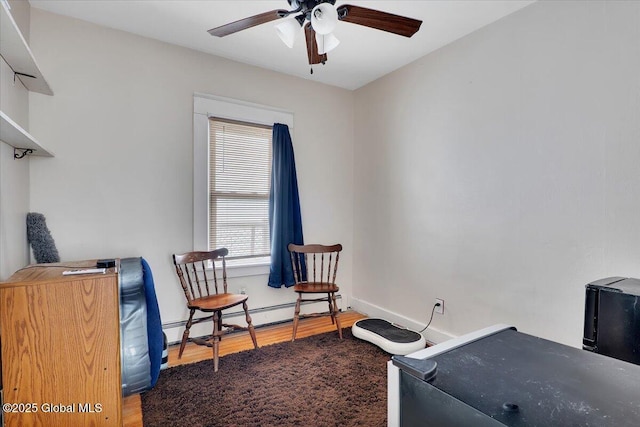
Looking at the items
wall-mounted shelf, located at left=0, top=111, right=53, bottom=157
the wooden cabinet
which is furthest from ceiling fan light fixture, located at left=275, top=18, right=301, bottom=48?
the wooden cabinet

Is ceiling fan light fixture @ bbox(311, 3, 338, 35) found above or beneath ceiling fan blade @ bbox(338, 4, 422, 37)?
beneath

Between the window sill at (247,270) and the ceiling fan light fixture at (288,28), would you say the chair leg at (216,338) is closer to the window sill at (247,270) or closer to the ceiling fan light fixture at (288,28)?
the window sill at (247,270)

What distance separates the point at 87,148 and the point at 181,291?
1.33 m

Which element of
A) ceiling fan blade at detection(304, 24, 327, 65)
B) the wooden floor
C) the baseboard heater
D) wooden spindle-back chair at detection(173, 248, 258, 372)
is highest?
ceiling fan blade at detection(304, 24, 327, 65)

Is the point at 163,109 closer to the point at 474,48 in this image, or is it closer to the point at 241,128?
the point at 241,128

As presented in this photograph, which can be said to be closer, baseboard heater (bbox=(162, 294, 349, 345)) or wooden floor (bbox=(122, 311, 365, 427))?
wooden floor (bbox=(122, 311, 365, 427))

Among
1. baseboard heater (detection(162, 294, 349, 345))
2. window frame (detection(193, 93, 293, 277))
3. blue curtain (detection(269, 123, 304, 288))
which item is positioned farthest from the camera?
blue curtain (detection(269, 123, 304, 288))

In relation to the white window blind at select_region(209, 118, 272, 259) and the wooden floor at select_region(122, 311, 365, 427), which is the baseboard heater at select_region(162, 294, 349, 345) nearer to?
the wooden floor at select_region(122, 311, 365, 427)

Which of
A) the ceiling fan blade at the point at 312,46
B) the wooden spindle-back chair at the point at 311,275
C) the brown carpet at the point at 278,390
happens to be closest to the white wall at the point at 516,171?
the wooden spindle-back chair at the point at 311,275

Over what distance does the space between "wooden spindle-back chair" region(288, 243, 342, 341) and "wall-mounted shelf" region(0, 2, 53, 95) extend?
83.7 inches

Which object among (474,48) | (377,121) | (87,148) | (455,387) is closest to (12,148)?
(87,148)

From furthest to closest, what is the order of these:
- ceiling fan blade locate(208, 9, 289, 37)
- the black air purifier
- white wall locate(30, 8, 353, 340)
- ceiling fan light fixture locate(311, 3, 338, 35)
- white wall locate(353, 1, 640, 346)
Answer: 1. white wall locate(30, 8, 353, 340)
2. white wall locate(353, 1, 640, 346)
3. ceiling fan blade locate(208, 9, 289, 37)
4. ceiling fan light fixture locate(311, 3, 338, 35)
5. the black air purifier

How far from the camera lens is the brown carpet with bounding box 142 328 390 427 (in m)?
1.72

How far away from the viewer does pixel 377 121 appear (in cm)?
331
